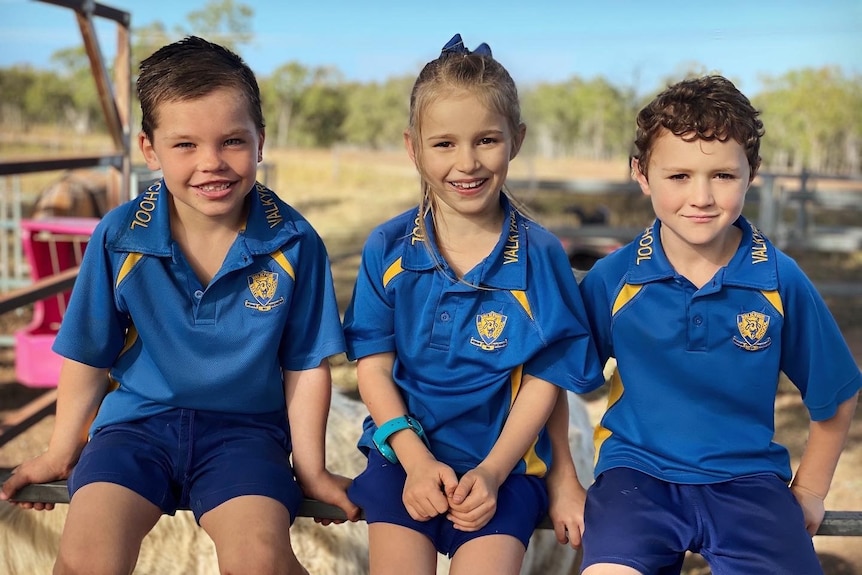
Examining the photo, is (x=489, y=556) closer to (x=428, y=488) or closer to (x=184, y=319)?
(x=428, y=488)

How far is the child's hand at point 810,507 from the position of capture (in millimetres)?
1973

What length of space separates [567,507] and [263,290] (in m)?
0.84

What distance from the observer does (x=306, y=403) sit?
2193mm

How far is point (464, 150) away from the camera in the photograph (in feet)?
6.75

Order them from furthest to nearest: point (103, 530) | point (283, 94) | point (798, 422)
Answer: point (283, 94)
point (798, 422)
point (103, 530)

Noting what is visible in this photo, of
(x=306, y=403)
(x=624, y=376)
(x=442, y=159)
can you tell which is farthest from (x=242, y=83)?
(x=624, y=376)

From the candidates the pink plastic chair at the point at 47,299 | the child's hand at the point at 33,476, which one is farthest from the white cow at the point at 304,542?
the pink plastic chair at the point at 47,299

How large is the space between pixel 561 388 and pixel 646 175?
0.52m

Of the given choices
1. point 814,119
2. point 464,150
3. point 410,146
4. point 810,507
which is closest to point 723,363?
point 810,507

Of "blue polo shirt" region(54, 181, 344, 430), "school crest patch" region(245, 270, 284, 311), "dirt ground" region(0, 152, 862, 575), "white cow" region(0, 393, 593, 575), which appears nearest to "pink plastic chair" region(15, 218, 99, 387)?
"dirt ground" region(0, 152, 862, 575)

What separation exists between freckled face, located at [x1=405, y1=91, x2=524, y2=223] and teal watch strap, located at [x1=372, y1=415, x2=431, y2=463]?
49 cm

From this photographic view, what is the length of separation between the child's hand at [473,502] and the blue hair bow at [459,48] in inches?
37.6

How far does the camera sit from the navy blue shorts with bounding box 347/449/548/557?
1.95 m

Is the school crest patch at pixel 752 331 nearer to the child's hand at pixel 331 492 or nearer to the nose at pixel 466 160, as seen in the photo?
the nose at pixel 466 160
